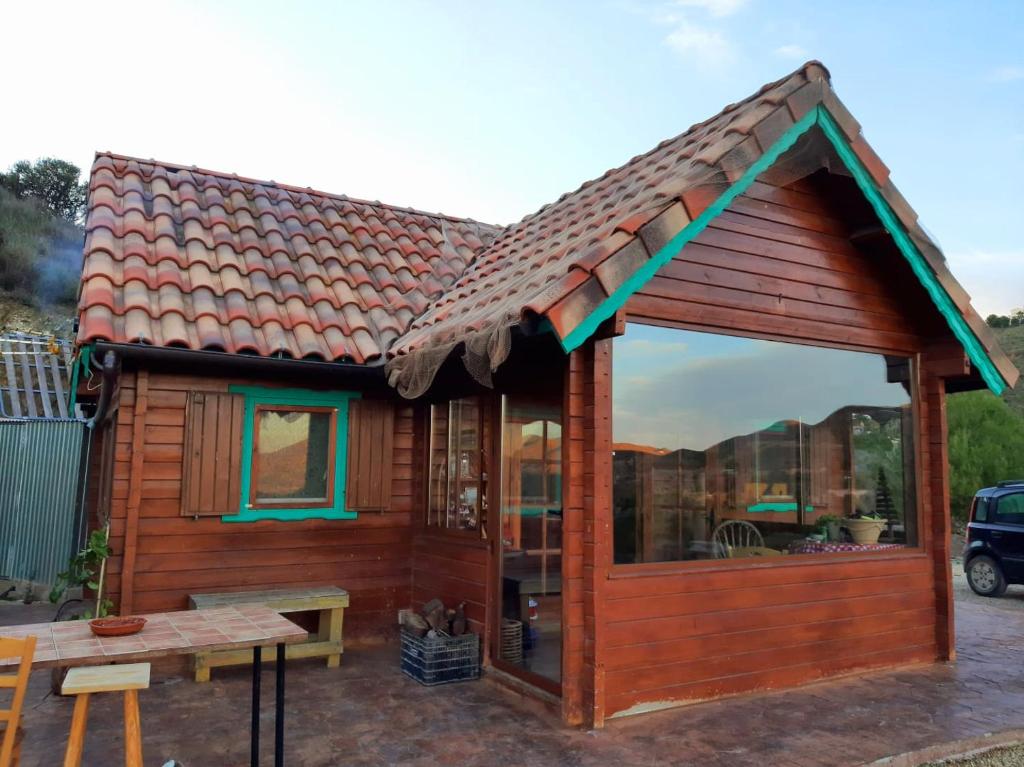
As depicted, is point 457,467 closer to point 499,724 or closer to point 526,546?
point 526,546

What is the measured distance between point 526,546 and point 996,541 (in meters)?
9.10

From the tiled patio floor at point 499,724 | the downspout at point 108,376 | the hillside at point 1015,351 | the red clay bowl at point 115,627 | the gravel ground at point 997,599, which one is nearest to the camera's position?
the red clay bowl at point 115,627

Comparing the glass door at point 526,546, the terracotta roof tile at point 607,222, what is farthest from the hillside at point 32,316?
the glass door at point 526,546

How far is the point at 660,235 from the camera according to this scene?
4.51 metres

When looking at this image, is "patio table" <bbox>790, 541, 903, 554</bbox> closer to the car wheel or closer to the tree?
the car wheel

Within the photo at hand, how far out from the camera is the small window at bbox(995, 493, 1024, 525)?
36.3ft

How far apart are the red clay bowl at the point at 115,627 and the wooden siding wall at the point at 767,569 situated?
2.59 m

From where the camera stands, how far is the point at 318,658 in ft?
20.6

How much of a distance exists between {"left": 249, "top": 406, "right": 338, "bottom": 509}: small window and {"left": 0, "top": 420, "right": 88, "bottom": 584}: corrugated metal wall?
464 cm

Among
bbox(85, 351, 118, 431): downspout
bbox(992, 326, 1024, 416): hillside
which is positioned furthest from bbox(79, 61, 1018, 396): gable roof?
bbox(992, 326, 1024, 416): hillside

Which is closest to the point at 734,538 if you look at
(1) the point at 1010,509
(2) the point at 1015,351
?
(1) the point at 1010,509

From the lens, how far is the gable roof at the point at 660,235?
4309 millimetres

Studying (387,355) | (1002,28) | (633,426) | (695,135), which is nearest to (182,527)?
(387,355)

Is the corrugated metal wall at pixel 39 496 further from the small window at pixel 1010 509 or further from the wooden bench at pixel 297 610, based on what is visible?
the small window at pixel 1010 509
